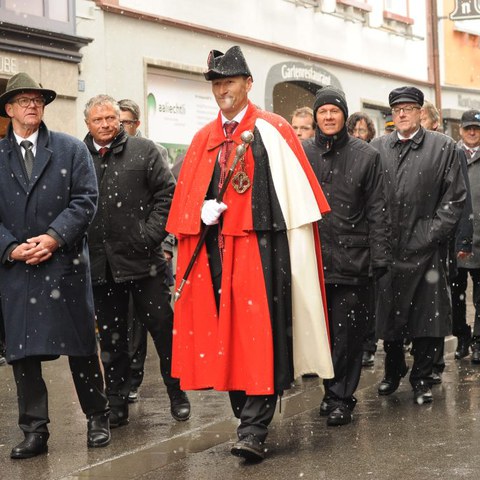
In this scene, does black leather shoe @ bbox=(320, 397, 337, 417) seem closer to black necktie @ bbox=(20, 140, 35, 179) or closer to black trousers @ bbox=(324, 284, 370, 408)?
black trousers @ bbox=(324, 284, 370, 408)

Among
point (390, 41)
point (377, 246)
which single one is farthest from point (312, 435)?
point (390, 41)

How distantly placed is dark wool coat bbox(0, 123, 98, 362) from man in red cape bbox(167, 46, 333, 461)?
514 millimetres

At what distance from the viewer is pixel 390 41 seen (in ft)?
76.6

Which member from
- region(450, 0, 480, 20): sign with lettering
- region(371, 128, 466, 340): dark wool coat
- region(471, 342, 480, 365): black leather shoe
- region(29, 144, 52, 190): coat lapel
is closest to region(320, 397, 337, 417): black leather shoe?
region(371, 128, 466, 340): dark wool coat

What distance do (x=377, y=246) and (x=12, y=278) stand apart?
2189mm

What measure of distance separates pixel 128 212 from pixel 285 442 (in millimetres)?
1726

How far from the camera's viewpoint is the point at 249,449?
22.3 feet

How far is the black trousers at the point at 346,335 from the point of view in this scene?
805 cm

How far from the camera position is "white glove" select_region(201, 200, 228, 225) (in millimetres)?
7094

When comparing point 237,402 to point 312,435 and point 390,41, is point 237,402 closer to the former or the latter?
point 312,435

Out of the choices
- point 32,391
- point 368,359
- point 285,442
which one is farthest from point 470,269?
point 32,391

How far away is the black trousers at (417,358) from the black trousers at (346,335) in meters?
0.74

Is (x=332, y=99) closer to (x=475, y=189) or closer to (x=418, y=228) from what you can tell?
(x=418, y=228)

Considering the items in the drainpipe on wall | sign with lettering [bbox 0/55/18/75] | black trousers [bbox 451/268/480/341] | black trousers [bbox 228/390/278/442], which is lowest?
black trousers [bbox 228/390/278/442]
